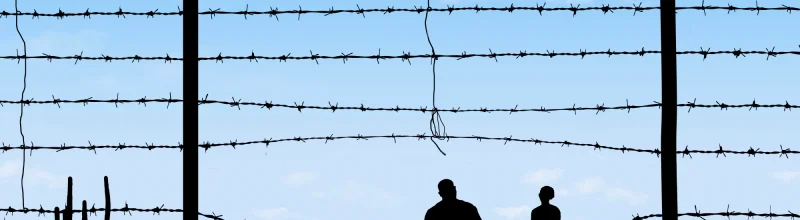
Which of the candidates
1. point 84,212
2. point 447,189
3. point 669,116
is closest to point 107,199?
point 84,212

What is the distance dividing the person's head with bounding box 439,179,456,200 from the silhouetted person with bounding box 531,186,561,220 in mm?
494

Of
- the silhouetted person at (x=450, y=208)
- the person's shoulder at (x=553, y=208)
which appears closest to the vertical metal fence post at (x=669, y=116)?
the person's shoulder at (x=553, y=208)

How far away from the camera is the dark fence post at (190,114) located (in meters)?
6.38

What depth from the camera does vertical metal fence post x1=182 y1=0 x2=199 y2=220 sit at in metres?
6.38

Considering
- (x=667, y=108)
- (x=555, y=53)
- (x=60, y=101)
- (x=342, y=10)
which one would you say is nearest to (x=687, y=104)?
(x=667, y=108)

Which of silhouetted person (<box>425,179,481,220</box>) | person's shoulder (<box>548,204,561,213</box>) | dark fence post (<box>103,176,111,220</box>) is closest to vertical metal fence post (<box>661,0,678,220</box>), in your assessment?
person's shoulder (<box>548,204,561,213</box>)

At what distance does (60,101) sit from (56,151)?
27 centimetres

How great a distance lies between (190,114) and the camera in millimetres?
6395

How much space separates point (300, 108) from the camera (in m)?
6.39

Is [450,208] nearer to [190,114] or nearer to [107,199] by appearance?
[190,114]

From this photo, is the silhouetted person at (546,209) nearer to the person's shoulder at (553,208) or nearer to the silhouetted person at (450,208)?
the person's shoulder at (553,208)

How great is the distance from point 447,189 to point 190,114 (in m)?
1.41

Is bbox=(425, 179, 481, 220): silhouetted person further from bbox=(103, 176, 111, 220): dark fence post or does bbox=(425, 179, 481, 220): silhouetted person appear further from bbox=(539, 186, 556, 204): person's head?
bbox=(103, 176, 111, 220): dark fence post

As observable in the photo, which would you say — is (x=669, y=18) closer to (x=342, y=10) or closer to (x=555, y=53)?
(x=555, y=53)
